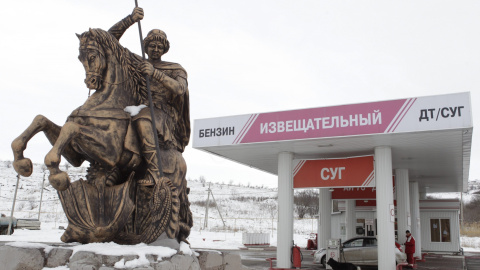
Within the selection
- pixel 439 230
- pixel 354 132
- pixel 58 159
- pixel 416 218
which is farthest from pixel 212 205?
pixel 58 159

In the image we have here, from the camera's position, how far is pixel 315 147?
13.0 meters

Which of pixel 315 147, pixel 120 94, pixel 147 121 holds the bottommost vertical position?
pixel 147 121

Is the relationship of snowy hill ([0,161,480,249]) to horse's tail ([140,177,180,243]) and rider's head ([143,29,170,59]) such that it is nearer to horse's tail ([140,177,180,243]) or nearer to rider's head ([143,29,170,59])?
rider's head ([143,29,170,59])

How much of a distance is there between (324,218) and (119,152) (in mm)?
14378

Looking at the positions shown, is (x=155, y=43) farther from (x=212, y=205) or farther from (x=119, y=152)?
(x=212, y=205)

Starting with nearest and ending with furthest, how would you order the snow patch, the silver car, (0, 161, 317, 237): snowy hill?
1. the snow patch
2. the silver car
3. (0, 161, 317, 237): snowy hill

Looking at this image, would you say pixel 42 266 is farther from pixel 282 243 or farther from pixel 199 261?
pixel 282 243

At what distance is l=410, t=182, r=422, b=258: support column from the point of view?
17266mm

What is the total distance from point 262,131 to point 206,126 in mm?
1891

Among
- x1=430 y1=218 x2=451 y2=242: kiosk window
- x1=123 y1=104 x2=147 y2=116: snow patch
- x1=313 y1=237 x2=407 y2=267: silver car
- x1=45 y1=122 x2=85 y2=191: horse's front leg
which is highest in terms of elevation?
x1=123 y1=104 x2=147 y2=116: snow patch

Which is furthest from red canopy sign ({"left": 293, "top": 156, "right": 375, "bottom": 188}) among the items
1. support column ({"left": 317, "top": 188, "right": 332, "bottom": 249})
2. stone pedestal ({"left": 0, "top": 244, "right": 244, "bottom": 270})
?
stone pedestal ({"left": 0, "top": 244, "right": 244, "bottom": 270})

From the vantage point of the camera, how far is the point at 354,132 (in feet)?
36.6

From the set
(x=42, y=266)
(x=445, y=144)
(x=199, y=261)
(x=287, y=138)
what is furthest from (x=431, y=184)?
(x=42, y=266)

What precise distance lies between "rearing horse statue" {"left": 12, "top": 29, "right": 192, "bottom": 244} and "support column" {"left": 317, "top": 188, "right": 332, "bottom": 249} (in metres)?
13.4
